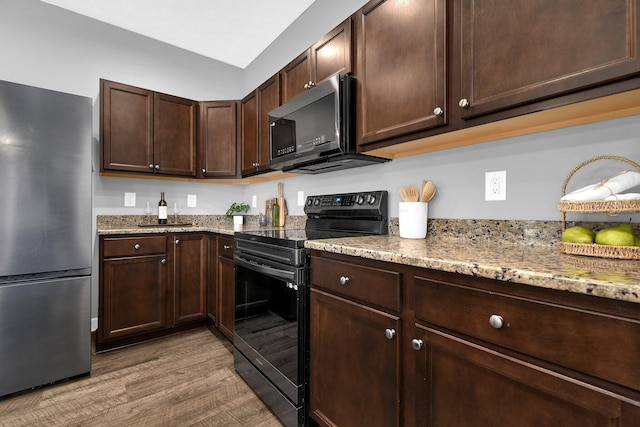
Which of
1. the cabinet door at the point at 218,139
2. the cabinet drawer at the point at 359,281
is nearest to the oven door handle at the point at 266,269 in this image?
the cabinet drawer at the point at 359,281

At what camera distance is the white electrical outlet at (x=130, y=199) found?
285cm

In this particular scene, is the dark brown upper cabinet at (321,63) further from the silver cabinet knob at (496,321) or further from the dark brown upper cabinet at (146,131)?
the silver cabinet knob at (496,321)

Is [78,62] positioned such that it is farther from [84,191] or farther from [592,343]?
[592,343]

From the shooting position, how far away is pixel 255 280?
1764mm

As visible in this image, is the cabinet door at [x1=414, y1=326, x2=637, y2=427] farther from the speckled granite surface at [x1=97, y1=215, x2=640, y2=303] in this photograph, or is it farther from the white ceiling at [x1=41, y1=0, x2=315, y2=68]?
the white ceiling at [x1=41, y1=0, x2=315, y2=68]

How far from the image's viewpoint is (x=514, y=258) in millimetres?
909

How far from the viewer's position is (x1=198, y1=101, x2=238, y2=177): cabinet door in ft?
9.61

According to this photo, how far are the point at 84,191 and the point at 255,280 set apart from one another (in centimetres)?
127

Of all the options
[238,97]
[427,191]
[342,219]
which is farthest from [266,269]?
[238,97]

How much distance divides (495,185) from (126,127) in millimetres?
2820

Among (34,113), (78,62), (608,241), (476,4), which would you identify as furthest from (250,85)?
(608,241)

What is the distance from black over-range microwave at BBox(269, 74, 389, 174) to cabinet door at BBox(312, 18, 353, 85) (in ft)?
0.43

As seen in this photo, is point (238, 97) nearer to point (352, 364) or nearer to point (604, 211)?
point (352, 364)

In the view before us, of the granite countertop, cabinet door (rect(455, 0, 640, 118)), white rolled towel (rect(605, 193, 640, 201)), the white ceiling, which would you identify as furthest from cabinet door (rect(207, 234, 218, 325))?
white rolled towel (rect(605, 193, 640, 201))
